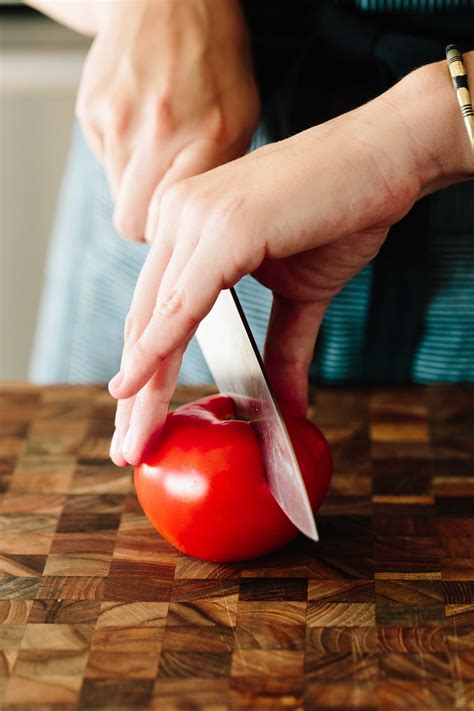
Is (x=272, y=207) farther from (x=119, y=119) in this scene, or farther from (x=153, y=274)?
(x=119, y=119)

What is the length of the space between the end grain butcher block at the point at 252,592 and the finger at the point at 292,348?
0.09m

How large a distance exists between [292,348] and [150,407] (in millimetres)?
167

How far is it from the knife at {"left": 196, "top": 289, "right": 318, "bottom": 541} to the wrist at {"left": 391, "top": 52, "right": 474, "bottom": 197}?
18cm

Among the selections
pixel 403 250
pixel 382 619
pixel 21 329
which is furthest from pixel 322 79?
pixel 21 329

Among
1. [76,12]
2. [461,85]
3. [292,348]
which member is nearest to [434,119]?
[461,85]

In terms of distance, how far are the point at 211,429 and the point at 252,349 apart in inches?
3.4

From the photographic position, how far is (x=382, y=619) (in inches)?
28.4

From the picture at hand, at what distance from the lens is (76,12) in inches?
44.1

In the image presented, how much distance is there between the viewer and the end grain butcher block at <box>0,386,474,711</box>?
0.66 m

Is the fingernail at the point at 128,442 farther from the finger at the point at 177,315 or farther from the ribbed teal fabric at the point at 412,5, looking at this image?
the ribbed teal fabric at the point at 412,5

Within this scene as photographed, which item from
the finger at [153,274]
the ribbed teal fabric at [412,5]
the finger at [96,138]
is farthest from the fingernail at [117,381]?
the ribbed teal fabric at [412,5]

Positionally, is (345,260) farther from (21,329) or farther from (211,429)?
(21,329)

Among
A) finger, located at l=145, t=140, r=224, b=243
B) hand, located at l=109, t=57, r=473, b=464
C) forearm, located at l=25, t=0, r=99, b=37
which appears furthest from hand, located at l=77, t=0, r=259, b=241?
hand, located at l=109, t=57, r=473, b=464

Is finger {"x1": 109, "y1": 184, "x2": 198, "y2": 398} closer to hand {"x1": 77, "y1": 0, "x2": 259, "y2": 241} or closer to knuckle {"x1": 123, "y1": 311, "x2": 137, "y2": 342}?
knuckle {"x1": 123, "y1": 311, "x2": 137, "y2": 342}
